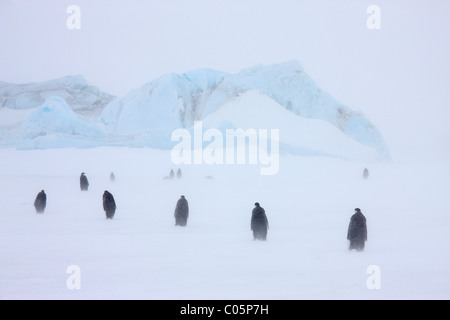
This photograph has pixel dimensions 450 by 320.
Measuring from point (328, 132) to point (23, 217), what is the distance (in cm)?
2681

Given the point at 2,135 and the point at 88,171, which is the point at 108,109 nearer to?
the point at 2,135

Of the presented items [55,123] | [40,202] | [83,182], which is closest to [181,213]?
[40,202]

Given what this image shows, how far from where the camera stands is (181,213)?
9828 millimetres

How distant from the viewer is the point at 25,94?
4728 cm

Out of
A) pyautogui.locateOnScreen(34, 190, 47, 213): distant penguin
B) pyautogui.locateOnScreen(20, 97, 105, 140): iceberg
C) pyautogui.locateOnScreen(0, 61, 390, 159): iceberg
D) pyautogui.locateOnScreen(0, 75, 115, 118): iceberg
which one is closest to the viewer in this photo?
pyautogui.locateOnScreen(34, 190, 47, 213): distant penguin

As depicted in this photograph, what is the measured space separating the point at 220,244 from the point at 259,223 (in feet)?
2.78

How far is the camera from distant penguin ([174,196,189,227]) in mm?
9734

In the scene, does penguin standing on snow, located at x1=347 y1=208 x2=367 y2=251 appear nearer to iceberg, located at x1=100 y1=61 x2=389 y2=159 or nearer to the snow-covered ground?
the snow-covered ground

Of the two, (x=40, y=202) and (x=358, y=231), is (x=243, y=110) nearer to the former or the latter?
(x=40, y=202)

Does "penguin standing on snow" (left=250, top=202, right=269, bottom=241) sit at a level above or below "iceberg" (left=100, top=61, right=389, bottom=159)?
below

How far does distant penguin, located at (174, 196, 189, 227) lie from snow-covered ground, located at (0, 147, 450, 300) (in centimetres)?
30

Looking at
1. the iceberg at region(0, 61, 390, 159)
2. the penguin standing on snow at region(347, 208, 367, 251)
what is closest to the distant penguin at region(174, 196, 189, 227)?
the penguin standing on snow at region(347, 208, 367, 251)
